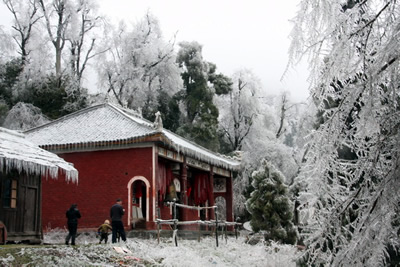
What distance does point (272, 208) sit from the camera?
64.8 ft

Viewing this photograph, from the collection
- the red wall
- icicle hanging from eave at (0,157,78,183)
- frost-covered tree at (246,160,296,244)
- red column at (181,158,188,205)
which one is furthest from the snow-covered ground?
red column at (181,158,188,205)

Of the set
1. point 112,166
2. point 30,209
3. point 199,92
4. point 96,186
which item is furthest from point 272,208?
point 199,92

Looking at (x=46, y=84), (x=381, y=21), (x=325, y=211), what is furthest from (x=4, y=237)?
(x=46, y=84)

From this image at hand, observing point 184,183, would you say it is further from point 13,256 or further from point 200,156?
point 13,256

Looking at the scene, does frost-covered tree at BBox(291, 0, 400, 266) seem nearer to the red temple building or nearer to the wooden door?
the wooden door

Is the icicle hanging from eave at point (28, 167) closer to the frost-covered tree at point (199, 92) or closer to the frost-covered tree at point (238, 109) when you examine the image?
the frost-covered tree at point (199, 92)

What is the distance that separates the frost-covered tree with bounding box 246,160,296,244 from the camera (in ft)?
64.3

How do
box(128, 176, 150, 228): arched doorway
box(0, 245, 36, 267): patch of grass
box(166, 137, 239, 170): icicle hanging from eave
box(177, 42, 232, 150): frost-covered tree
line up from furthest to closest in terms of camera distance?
1. box(177, 42, 232, 150): frost-covered tree
2. box(166, 137, 239, 170): icicle hanging from eave
3. box(128, 176, 150, 228): arched doorway
4. box(0, 245, 36, 267): patch of grass

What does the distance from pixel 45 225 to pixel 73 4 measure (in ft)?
79.6

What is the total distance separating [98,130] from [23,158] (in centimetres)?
708

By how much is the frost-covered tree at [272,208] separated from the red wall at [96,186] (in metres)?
4.96

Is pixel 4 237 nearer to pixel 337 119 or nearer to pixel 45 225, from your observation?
pixel 45 225

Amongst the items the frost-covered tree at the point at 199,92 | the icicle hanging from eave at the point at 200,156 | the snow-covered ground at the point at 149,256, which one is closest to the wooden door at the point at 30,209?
the snow-covered ground at the point at 149,256

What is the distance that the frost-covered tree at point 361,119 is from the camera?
12.5 feet
